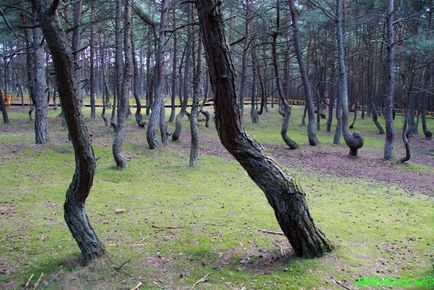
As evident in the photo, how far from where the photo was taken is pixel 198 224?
7.08 metres

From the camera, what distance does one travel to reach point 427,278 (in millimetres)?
4820

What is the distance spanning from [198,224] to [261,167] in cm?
246


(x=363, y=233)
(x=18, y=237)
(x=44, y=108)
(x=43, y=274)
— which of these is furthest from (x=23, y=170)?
(x=363, y=233)

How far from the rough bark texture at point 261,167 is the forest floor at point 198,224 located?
30cm

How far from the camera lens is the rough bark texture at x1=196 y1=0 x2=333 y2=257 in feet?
15.1

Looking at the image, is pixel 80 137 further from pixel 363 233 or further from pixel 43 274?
pixel 363 233

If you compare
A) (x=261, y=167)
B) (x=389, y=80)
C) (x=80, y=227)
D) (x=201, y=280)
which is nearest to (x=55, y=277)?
(x=80, y=227)

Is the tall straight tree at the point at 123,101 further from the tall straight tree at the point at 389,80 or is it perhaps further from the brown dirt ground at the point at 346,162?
the tall straight tree at the point at 389,80

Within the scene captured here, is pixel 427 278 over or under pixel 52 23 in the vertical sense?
under

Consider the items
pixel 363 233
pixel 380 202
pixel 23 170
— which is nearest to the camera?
pixel 363 233

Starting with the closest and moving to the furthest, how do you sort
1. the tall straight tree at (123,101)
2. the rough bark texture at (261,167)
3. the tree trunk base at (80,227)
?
1. the rough bark texture at (261,167)
2. the tree trunk base at (80,227)
3. the tall straight tree at (123,101)

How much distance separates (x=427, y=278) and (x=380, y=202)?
5263 mm

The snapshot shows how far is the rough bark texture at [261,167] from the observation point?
4617 mm

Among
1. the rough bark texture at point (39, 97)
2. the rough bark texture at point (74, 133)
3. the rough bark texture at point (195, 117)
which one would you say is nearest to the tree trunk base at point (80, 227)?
the rough bark texture at point (74, 133)
